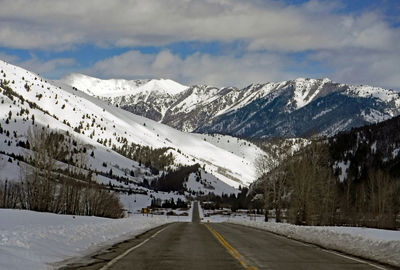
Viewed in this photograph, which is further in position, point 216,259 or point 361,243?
point 361,243

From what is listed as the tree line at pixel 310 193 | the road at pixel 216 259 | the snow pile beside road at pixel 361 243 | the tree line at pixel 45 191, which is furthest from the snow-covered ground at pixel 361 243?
the tree line at pixel 45 191

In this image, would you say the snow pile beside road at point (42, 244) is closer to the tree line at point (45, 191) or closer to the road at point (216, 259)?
the road at point (216, 259)

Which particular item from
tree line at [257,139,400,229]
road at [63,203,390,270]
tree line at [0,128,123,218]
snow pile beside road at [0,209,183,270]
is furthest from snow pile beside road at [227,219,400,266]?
tree line at [0,128,123,218]

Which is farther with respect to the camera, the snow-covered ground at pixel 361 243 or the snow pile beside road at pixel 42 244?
the snow-covered ground at pixel 361 243

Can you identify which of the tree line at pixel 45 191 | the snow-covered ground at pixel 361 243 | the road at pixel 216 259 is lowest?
the road at pixel 216 259

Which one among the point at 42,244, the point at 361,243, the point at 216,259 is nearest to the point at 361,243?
the point at 361,243

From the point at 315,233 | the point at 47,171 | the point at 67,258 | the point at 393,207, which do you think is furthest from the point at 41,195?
the point at 393,207

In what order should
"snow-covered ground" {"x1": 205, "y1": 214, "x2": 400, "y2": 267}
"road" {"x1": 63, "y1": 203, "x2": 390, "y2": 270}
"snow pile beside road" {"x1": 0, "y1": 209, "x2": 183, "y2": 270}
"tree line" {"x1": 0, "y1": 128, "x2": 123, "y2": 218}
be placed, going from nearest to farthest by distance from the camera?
"snow pile beside road" {"x1": 0, "y1": 209, "x2": 183, "y2": 270}
"road" {"x1": 63, "y1": 203, "x2": 390, "y2": 270}
"snow-covered ground" {"x1": 205, "y1": 214, "x2": 400, "y2": 267}
"tree line" {"x1": 0, "y1": 128, "x2": 123, "y2": 218}

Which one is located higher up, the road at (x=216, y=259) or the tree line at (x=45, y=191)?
the tree line at (x=45, y=191)

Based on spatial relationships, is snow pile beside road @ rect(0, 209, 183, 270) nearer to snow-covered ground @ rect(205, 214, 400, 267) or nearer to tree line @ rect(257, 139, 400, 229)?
snow-covered ground @ rect(205, 214, 400, 267)

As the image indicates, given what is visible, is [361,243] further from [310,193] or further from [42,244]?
[310,193]

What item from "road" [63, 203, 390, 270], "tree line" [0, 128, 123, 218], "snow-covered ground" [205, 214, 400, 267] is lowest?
"road" [63, 203, 390, 270]

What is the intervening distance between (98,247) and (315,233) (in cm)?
1333

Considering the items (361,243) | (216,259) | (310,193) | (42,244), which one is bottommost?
(216,259)
